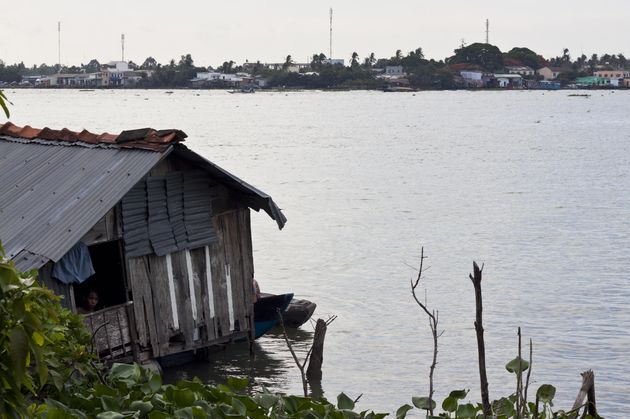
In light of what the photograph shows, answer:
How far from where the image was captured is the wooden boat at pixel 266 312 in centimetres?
1888

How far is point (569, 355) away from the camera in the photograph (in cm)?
2042

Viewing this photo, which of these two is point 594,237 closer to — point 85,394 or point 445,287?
point 445,287

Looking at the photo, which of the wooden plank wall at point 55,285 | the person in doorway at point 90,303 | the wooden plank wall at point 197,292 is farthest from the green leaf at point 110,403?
the person in doorway at point 90,303

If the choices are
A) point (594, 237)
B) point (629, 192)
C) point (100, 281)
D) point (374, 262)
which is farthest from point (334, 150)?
point (100, 281)

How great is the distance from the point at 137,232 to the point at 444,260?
16168 mm

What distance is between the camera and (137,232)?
15219 millimetres

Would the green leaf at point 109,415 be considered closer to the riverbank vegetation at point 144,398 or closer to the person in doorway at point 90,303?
the riverbank vegetation at point 144,398

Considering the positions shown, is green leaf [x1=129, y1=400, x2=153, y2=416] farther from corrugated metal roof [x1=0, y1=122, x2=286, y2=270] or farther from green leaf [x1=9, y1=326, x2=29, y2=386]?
corrugated metal roof [x1=0, y1=122, x2=286, y2=270]

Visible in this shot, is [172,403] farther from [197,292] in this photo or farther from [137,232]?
[197,292]

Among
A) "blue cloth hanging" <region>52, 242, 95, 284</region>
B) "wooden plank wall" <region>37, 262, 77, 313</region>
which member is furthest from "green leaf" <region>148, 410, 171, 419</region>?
"blue cloth hanging" <region>52, 242, 95, 284</region>

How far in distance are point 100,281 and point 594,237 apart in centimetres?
2199

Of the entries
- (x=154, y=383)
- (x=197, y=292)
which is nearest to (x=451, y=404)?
(x=154, y=383)

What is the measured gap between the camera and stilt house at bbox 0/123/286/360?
570 inches

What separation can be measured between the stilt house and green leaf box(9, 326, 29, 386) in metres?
8.90
